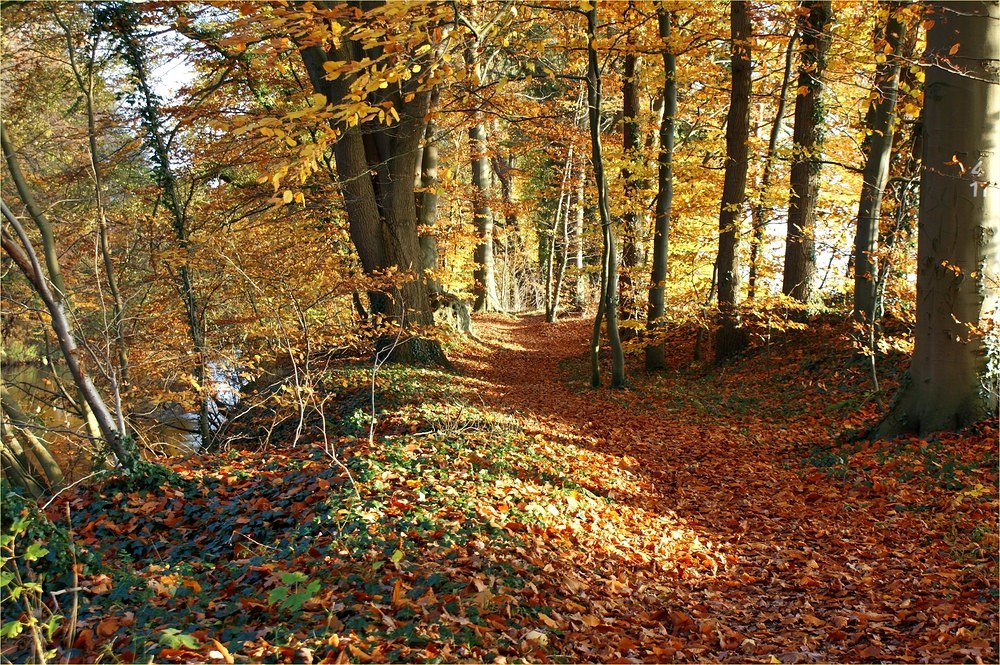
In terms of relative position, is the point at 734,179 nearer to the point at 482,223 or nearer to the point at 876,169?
the point at 876,169

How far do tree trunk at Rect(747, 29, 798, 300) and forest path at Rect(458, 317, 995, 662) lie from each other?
3264mm

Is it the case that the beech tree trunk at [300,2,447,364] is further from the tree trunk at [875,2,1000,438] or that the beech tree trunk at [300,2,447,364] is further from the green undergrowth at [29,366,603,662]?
the tree trunk at [875,2,1000,438]

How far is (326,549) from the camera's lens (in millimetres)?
4695

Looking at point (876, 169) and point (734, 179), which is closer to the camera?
point (876, 169)

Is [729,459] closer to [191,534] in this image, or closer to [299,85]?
[191,534]

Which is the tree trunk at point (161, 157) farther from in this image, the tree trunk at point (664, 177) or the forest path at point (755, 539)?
the tree trunk at point (664, 177)

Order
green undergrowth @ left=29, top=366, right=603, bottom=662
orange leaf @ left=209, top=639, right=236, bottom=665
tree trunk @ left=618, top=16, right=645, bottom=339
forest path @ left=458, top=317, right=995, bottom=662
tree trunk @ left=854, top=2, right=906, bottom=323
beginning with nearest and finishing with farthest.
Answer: orange leaf @ left=209, top=639, right=236, bottom=665 < green undergrowth @ left=29, top=366, right=603, bottom=662 < forest path @ left=458, top=317, right=995, bottom=662 < tree trunk @ left=854, top=2, right=906, bottom=323 < tree trunk @ left=618, top=16, right=645, bottom=339

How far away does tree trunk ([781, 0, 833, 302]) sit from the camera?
1170cm

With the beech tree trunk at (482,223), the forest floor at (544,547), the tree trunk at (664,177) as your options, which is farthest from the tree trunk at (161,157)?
the beech tree trunk at (482,223)

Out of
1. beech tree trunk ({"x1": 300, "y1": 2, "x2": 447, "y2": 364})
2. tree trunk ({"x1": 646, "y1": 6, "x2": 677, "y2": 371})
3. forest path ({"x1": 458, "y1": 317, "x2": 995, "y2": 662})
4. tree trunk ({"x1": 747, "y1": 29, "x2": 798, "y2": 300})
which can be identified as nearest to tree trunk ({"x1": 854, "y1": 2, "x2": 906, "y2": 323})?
tree trunk ({"x1": 747, "y1": 29, "x2": 798, "y2": 300})

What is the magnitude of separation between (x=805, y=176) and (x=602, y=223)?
4.35m

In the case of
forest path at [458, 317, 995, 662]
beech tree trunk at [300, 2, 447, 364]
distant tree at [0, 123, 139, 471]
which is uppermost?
beech tree trunk at [300, 2, 447, 364]

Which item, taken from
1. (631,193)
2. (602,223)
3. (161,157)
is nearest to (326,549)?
(602,223)

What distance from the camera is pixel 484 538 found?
4.96m
